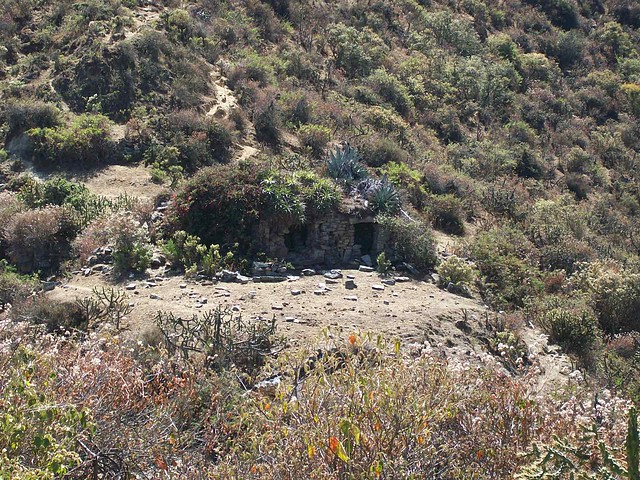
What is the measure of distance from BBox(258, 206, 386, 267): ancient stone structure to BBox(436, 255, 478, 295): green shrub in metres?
1.27

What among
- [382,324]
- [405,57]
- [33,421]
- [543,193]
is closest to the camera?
[33,421]

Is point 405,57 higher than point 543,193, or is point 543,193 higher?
point 405,57

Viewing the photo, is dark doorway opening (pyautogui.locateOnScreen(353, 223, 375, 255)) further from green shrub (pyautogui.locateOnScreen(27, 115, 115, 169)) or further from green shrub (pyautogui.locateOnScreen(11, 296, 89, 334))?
green shrub (pyautogui.locateOnScreen(27, 115, 115, 169))

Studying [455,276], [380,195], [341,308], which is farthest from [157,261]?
[455,276]

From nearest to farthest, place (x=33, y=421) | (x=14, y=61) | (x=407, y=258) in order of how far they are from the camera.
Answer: (x=33, y=421), (x=407, y=258), (x=14, y=61)

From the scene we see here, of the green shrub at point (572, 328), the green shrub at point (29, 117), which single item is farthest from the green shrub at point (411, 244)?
the green shrub at point (29, 117)

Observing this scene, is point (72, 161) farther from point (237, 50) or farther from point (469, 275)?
point (469, 275)

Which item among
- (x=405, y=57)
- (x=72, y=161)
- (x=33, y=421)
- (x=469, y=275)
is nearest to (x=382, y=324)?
(x=469, y=275)

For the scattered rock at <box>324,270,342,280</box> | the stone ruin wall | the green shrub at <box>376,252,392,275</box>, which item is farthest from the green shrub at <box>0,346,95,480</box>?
the green shrub at <box>376,252,392,275</box>

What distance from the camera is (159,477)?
406 centimetres

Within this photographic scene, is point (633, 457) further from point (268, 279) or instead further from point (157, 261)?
point (157, 261)

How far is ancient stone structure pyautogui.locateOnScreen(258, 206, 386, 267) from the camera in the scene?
35.3 ft

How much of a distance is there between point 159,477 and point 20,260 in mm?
7509

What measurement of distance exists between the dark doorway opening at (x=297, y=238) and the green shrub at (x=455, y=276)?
8.05 ft
